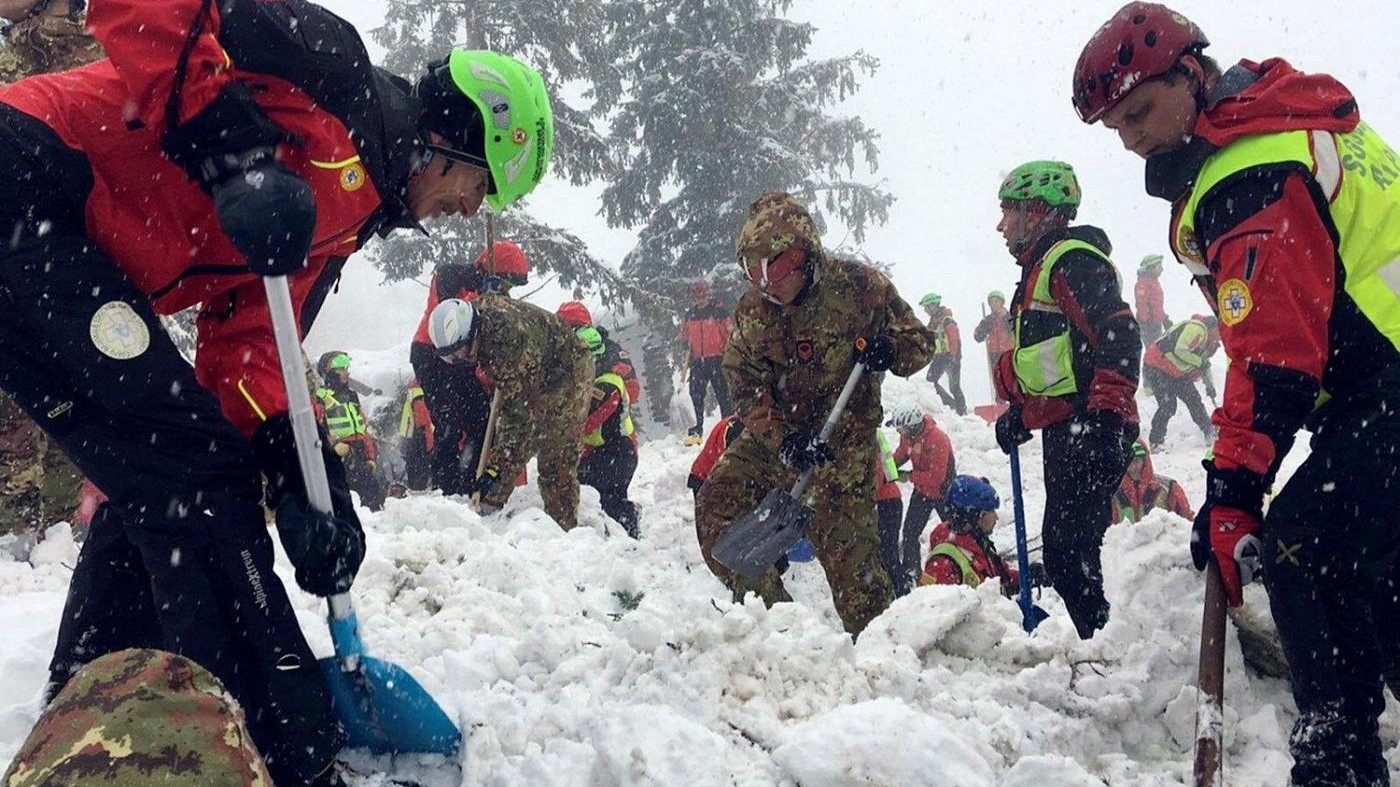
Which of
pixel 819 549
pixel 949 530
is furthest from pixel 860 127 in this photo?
pixel 819 549

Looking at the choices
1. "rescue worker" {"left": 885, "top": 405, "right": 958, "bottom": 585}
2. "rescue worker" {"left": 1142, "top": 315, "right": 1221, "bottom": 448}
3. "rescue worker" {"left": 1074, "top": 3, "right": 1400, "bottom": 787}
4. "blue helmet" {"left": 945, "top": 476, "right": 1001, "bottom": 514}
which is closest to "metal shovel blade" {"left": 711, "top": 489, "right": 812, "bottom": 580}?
"blue helmet" {"left": 945, "top": 476, "right": 1001, "bottom": 514}

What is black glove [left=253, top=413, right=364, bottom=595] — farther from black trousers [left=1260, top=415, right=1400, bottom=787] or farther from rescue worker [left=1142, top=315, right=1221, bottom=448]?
rescue worker [left=1142, top=315, right=1221, bottom=448]

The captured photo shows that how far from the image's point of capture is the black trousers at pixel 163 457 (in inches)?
75.7

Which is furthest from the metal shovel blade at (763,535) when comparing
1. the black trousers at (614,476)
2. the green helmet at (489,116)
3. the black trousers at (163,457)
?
the black trousers at (614,476)


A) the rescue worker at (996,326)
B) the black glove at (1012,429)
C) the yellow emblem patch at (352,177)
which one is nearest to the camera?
the yellow emblem patch at (352,177)

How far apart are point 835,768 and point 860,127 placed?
19.7 metres

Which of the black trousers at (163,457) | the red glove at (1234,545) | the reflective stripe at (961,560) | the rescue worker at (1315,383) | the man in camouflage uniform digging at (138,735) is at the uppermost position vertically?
the rescue worker at (1315,383)

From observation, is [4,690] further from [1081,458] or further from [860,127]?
[860,127]

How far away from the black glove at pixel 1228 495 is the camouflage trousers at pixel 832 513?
182 cm

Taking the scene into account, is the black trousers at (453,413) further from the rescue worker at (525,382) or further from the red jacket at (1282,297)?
the red jacket at (1282,297)

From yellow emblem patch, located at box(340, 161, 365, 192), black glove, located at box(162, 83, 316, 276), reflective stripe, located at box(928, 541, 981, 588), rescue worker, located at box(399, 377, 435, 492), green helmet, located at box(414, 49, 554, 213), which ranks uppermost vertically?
green helmet, located at box(414, 49, 554, 213)

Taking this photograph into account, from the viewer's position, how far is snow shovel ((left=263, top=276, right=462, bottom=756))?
2.13 meters

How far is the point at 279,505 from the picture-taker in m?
2.15

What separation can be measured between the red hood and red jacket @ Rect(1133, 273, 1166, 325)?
46.1 ft
